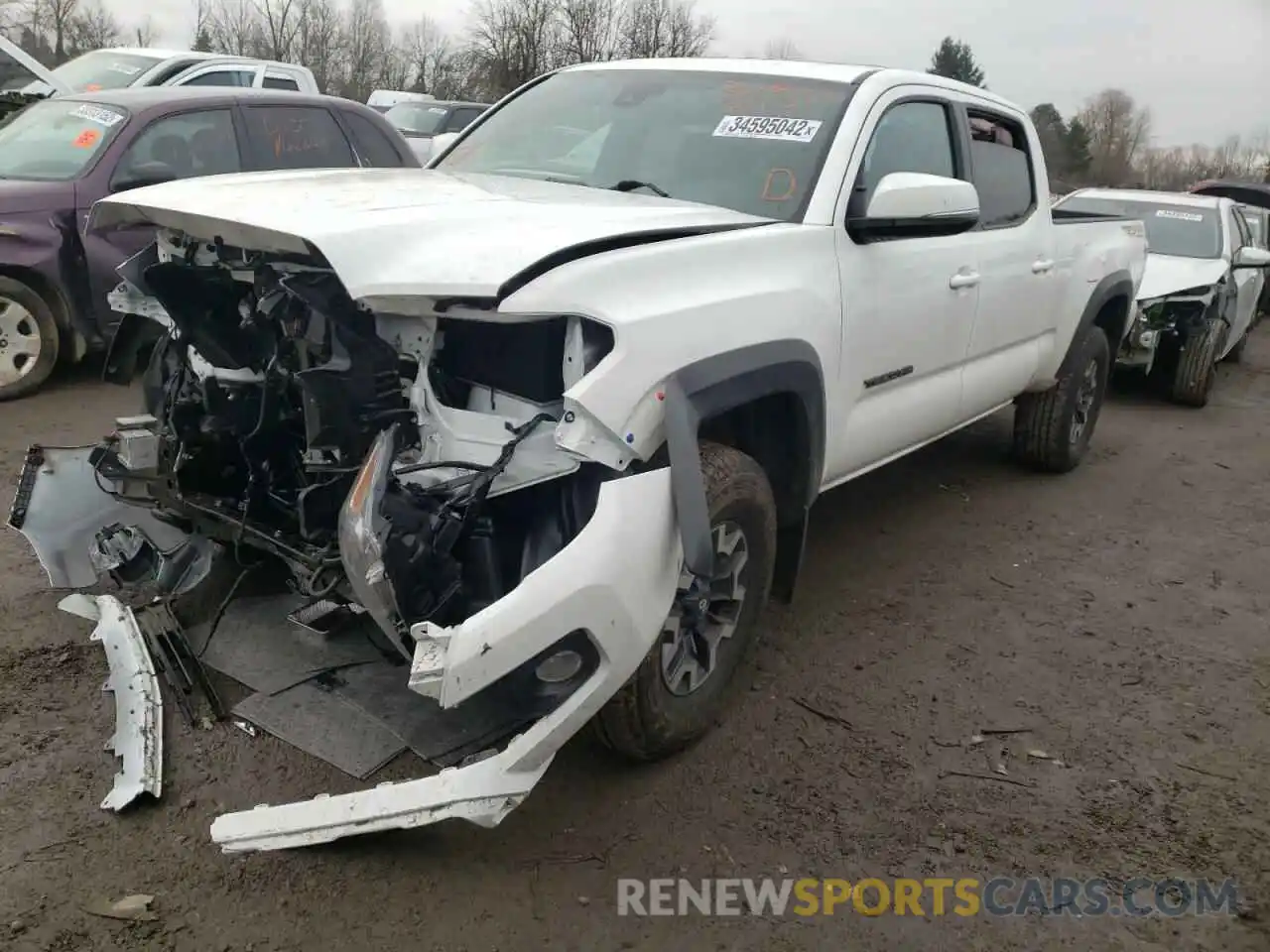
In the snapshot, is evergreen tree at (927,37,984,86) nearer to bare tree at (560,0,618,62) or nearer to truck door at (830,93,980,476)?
bare tree at (560,0,618,62)

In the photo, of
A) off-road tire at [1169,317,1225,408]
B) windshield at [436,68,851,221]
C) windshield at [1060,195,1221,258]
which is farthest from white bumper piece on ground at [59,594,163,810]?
windshield at [1060,195,1221,258]

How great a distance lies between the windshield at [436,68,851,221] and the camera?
351 centimetres

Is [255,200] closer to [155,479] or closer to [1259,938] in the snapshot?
[155,479]

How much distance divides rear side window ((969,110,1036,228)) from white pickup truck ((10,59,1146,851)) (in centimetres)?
22

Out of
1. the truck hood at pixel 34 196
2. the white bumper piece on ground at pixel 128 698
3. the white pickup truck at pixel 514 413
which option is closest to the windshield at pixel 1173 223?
the white pickup truck at pixel 514 413

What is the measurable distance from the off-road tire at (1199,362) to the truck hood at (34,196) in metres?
7.97

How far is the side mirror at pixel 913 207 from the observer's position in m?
3.29

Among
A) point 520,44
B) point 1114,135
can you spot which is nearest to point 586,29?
point 520,44

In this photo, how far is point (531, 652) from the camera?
2.30 m

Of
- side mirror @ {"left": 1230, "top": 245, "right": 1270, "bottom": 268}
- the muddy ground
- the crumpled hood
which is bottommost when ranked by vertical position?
the muddy ground

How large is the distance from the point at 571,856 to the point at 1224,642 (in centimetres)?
289

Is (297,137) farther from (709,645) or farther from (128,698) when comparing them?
(709,645)

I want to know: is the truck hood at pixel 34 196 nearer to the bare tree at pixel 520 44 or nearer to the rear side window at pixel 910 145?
the rear side window at pixel 910 145

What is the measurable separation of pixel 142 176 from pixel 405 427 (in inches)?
177
